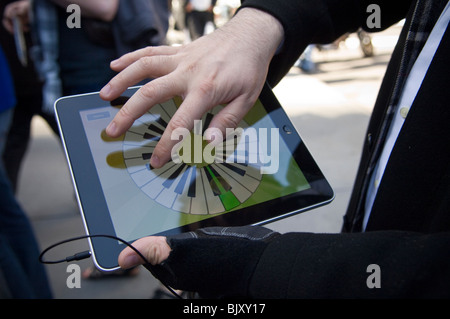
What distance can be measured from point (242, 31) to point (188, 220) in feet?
1.35

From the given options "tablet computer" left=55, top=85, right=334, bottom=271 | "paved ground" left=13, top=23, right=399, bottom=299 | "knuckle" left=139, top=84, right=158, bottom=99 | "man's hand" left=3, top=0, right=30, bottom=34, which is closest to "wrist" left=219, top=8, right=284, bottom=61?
"tablet computer" left=55, top=85, right=334, bottom=271

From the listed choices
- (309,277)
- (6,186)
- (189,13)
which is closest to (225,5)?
(189,13)

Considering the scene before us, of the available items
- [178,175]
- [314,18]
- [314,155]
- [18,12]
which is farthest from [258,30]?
[18,12]

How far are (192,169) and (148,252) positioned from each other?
0.66 feet

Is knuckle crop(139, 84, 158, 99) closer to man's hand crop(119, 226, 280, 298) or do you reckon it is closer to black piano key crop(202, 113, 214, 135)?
black piano key crop(202, 113, 214, 135)

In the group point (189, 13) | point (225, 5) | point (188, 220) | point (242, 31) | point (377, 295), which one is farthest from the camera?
point (225, 5)

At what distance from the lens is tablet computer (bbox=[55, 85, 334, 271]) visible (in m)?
0.65

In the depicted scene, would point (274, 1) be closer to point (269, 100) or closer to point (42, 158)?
point (269, 100)

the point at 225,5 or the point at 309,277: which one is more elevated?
the point at 225,5

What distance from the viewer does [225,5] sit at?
569 centimetres

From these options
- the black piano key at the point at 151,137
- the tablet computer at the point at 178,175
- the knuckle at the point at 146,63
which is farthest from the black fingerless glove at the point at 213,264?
the knuckle at the point at 146,63

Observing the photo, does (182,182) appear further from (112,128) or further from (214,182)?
(112,128)

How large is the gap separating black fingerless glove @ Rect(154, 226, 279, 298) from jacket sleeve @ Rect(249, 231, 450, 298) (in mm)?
19
